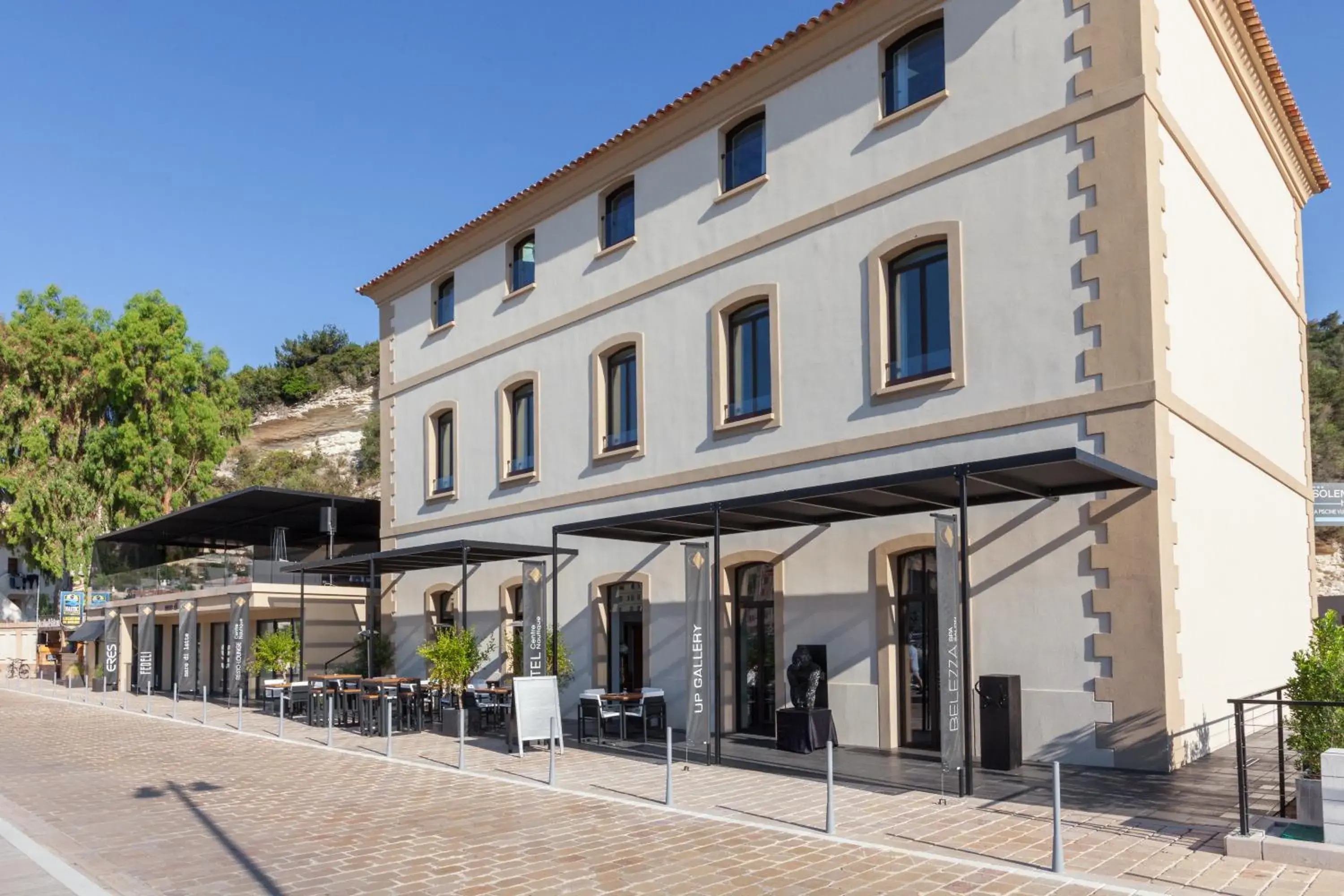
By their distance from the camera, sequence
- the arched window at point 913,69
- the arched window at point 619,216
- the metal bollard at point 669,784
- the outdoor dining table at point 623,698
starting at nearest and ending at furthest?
the metal bollard at point 669,784
the arched window at point 913,69
the outdoor dining table at point 623,698
the arched window at point 619,216

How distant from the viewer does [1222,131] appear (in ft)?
51.3

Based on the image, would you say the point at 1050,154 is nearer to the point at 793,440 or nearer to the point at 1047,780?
the point at 793,440

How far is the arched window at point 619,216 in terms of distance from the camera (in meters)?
19.8

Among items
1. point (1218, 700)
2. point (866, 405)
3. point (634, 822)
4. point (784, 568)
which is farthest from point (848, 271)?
point (634, 822)

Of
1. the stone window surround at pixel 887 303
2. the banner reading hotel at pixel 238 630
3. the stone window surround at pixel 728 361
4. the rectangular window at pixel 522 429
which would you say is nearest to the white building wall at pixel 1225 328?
the stone window surround at pixel 887 303

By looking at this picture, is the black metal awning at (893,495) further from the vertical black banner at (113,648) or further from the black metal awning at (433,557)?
the vertical black banner at (113,648)

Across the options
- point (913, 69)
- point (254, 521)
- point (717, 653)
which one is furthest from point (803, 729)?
point (254, 521)

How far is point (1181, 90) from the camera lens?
14.0m

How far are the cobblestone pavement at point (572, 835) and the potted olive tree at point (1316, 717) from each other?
731mm

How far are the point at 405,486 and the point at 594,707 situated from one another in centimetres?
1035

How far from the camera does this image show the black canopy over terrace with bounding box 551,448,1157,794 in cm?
1081

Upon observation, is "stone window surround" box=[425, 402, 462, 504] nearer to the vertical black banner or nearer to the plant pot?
the vertical black banner

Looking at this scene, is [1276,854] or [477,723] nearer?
[1276,854]

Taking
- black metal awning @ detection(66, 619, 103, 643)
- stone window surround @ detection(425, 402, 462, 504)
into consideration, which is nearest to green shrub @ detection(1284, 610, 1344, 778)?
stone window surround @ detection(425, 402, 462, 504)
